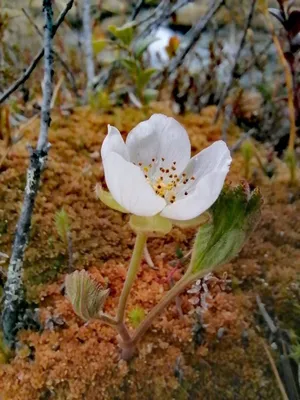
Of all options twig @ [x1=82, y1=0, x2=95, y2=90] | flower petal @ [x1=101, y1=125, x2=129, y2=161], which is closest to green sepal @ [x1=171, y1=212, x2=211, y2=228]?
flower petal @ [x1=101, y1=125, x2=129, y2=161]

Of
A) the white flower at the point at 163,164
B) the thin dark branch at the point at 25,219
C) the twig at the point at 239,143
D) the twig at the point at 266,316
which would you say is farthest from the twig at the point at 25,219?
the twig at the point at 239,143

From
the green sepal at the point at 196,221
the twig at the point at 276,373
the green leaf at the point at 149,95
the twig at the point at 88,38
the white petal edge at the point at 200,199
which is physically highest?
the white petal edge at the point at 200,199

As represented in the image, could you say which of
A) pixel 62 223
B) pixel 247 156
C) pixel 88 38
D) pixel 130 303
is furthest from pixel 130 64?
pixel 130 303

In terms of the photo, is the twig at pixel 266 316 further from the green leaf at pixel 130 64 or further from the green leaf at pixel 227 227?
the green leaf at pixel 130 64

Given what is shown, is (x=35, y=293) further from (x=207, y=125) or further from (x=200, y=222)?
(x=207, y=125)

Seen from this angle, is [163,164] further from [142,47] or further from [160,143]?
[142,47]

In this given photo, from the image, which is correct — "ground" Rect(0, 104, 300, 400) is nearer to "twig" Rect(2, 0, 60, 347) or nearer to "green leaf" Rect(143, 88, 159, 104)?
"twig" Rect(2, 0, 60, 347)
